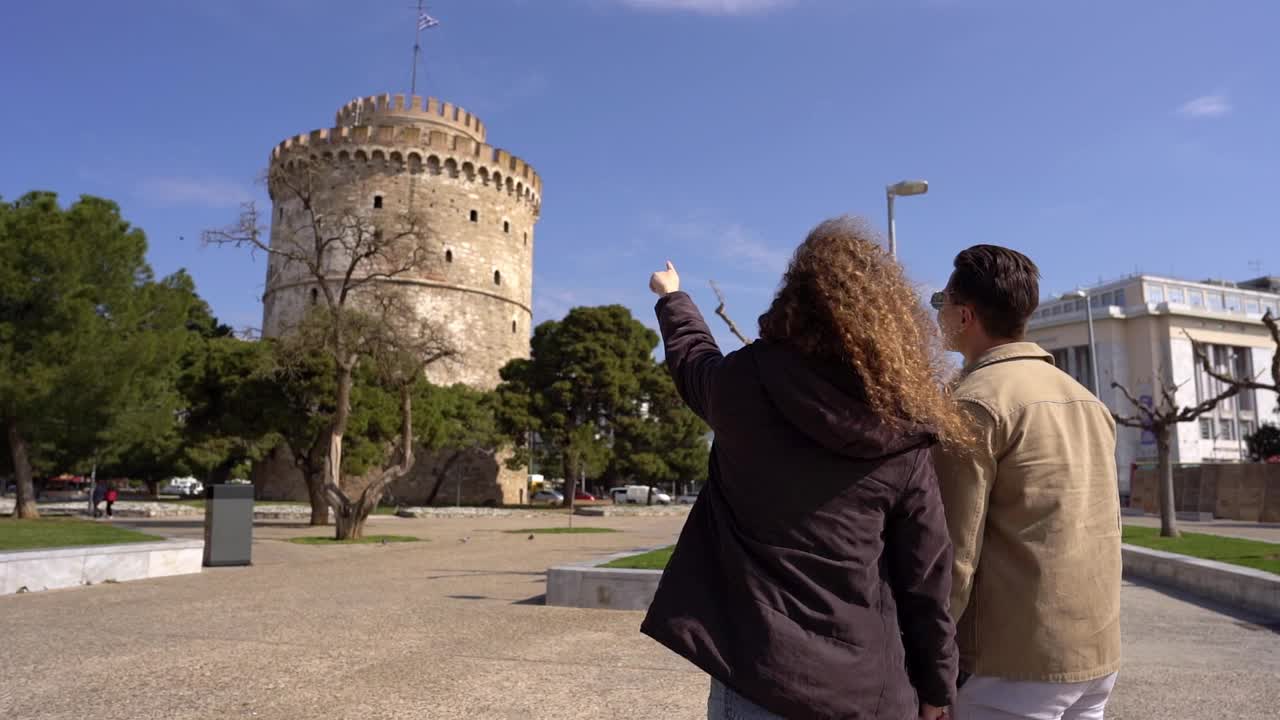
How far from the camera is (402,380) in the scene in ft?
59.2

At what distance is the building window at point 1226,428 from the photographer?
60469 millimetres

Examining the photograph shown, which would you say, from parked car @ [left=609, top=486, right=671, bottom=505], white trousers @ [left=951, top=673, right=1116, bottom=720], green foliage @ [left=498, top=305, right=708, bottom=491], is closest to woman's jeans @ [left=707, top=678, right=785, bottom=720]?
white trousers @ [left=951, top=673, right=1116, bottom=720]

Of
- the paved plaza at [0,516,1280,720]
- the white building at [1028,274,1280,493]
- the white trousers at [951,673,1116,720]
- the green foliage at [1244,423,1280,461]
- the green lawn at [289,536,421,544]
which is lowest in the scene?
the green lawn at [289,536,421,544]

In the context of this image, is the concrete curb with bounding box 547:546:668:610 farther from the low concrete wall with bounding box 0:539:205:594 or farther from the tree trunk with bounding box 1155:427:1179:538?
the tree trunk with bounding box 1155:427:1179:538

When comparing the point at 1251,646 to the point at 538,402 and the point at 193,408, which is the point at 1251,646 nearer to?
the point at 193,408

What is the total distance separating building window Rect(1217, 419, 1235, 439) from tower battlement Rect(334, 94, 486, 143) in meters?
52.4

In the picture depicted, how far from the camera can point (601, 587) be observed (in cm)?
821

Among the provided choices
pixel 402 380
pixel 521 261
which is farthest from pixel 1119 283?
pixel 402 380

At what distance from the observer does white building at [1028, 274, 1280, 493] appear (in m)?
56.8

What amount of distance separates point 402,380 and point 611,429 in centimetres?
1940

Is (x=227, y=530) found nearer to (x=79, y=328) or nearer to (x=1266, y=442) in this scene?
(x=79, y=328)

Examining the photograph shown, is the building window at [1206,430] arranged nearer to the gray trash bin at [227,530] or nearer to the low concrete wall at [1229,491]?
the low concrete wall at [1229,491]

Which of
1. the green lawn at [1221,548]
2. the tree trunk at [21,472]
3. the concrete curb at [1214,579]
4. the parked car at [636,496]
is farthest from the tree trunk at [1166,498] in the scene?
the parked car at [636,496]

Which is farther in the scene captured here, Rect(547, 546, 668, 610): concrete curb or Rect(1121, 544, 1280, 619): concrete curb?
Rect(1121, 544, 1280, 619): concrete curb
